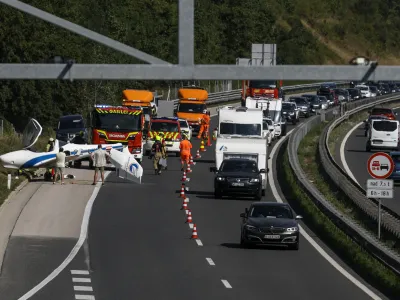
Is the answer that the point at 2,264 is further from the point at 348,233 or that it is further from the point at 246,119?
the point at 246,119

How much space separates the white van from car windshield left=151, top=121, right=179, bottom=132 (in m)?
13.4

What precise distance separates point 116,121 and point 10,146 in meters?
5.34

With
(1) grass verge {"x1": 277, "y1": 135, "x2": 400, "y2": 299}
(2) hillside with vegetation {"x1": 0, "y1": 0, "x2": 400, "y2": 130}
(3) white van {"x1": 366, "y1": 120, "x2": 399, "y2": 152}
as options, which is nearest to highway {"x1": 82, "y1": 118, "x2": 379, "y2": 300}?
(1) grass verge {"x1": 277, "y1": 135, "x2": 400, "y2": 299}

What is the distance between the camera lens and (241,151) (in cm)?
4697

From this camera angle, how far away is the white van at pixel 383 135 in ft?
219

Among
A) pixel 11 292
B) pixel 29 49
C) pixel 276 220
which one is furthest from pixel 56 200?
pixel 29 49

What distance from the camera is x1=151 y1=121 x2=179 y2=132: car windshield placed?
58344 millimetres

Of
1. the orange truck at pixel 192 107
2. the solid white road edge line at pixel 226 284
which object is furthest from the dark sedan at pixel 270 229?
the orange truck at pixel 192 107

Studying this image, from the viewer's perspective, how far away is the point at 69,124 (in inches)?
2361

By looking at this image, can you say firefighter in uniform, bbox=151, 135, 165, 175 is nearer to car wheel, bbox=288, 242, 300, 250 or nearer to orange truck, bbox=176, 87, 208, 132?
car wheel, bbox=288, 242, 300, 250

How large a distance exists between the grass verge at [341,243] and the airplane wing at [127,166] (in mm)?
5924

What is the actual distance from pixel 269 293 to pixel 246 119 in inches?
1110

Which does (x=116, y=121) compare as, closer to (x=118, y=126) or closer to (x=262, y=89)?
(x=118, y=126)

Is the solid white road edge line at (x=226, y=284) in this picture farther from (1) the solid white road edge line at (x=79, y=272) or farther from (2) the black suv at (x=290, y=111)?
(2) the black suv at (x=290, y=111)
